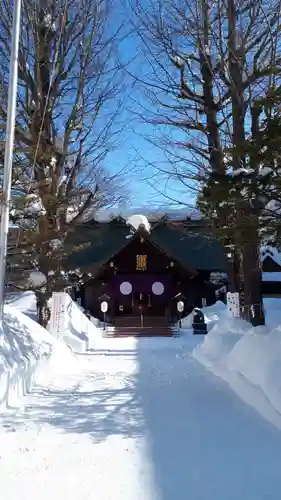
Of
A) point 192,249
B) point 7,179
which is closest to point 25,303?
point 192,249

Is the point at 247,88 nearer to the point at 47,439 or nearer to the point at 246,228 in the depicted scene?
the point at 246,228

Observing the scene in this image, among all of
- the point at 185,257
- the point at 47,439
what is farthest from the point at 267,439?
the point at 185,257

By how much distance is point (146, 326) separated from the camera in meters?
24.4

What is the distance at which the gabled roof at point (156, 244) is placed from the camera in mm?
26797

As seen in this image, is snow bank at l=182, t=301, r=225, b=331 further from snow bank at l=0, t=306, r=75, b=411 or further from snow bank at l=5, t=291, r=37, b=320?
snow bank at l=0, t=306, r=75, b=411

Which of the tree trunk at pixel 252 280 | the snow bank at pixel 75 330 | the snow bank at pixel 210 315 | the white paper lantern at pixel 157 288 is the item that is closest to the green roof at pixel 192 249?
the white paper lantern at pixel 157 288

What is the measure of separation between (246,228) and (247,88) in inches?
205

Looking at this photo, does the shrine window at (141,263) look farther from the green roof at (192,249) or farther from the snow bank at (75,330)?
the snow bank at (75,330)

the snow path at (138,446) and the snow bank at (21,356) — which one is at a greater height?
→ the snow bank at (21,356)

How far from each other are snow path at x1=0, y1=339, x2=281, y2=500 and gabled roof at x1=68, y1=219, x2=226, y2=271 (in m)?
19.3

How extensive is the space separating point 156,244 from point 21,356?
789 inches

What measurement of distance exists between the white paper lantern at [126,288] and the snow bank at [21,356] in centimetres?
1639

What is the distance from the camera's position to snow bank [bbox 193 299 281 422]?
509 centimetres

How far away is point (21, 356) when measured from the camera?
679cm
